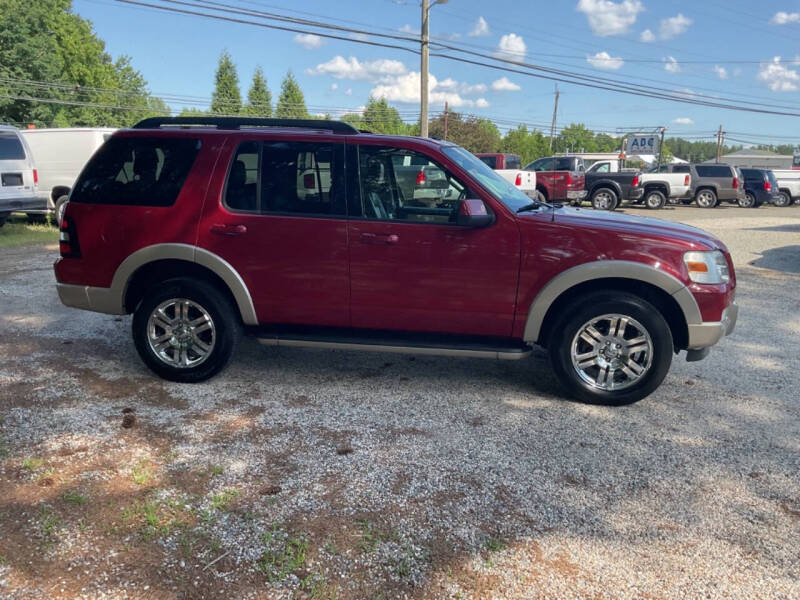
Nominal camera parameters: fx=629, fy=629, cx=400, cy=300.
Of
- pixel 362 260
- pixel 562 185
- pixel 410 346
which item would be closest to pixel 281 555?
pixel 410 346

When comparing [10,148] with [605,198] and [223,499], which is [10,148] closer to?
[223,499]

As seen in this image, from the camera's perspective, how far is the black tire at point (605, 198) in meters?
22.5

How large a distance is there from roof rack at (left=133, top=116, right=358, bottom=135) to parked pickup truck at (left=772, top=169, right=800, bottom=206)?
30.0m

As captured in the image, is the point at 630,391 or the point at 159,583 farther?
the point at 630,391

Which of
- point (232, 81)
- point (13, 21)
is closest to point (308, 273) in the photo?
point (13, 21)

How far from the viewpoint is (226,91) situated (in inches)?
2790

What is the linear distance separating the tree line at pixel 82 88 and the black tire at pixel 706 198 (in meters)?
14.7

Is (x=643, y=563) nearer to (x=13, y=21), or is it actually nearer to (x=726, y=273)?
(x=726, y=273)

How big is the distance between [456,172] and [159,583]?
312cm

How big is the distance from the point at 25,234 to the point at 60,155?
210 centimetres

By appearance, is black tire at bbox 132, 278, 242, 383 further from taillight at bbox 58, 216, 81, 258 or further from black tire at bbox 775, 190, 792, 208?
black tire at bbox 775, 190, 792, 208

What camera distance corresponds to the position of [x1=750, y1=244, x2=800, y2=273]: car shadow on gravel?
1065 centimetres

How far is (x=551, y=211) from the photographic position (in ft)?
15.5

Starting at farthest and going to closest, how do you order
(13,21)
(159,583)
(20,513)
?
(13,21) → (20,513) → (159,583)
